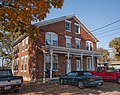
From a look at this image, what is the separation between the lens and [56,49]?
24.3 meters

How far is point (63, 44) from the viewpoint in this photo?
2925cm

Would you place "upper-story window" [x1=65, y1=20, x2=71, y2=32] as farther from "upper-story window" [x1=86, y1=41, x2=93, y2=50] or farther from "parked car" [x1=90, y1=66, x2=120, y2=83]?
"parked car" [x1=90, y1=66, x2=120, y2=83]

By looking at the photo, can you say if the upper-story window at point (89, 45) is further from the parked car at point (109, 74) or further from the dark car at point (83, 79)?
the dark car at point (83, 79)

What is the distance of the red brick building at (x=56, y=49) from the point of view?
25656 mm

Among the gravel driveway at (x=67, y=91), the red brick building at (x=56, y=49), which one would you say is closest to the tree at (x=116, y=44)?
the red brick building at (x=56, y=49)

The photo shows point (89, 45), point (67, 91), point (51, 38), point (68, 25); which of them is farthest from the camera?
point (89, 45)

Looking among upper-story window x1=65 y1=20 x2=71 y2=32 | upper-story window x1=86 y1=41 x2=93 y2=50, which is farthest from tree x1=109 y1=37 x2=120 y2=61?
upper-story window x1=65 y1=20 x2=71 y2=32

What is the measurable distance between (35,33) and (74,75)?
553cm

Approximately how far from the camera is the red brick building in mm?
25656

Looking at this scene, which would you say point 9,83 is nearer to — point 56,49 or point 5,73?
point 5,73

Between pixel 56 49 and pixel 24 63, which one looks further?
pixel 24 63

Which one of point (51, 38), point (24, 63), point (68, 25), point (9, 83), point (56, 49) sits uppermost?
point (68, 25)

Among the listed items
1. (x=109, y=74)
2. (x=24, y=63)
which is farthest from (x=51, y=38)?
(x=109, y=74)

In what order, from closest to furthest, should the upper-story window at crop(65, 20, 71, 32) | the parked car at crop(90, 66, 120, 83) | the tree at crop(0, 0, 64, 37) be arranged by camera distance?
the tree at crop(0, 0, 64, 37) < the parked car at crop(90, 66, 120, 83) < the upper-story window at crop(65, 20, 71, 32)
